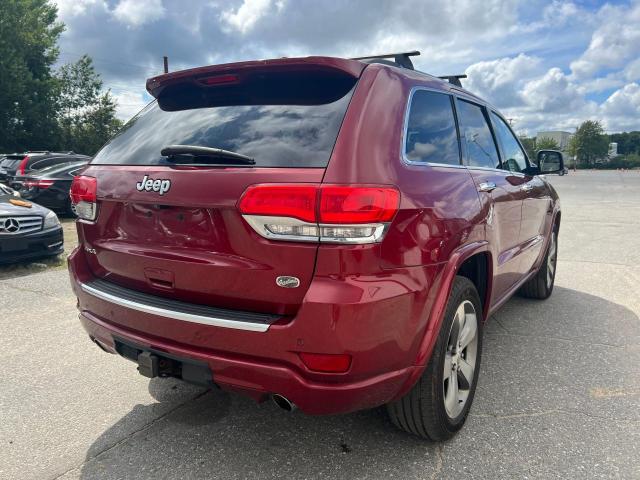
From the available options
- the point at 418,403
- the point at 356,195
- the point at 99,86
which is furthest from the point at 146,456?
the point at 99,86

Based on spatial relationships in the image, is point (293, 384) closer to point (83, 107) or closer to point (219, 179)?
point (219, 179)

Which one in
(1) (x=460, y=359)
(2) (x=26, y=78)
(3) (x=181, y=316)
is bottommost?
(1) (x=460, y=359)

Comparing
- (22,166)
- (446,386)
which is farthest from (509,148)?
(22,166)

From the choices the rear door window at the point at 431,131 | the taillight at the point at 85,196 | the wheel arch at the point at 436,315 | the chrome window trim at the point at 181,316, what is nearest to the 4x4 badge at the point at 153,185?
the taillight at the point at 85,196

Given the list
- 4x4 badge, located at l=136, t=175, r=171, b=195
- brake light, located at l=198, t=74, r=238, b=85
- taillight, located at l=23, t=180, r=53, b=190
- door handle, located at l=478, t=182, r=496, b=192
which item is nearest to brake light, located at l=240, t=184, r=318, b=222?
4x4 badge, located at l=136, t=175, r=171, b=195

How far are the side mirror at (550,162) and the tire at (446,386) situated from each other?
241cm

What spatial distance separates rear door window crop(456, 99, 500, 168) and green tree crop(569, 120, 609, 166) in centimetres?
11528

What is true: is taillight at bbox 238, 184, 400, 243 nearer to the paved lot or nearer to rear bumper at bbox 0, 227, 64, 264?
the paved lot

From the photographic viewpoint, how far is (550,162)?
→ 4.57 meters

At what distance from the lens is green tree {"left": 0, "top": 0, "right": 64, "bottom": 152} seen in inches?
1158

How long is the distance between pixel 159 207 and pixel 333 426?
1.46 metres

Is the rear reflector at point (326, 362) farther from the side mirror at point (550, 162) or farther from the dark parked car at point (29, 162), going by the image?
the dark parked car at point (29, 162)

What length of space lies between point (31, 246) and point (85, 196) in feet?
15.2

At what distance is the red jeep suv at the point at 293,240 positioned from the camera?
1.86m
